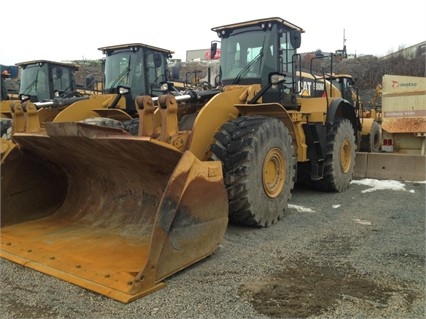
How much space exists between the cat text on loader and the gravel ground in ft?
0.47

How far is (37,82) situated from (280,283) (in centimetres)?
1057

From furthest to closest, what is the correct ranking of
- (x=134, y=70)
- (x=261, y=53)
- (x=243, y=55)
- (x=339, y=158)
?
(x=134, y=70), (x=339, y=158), (x=243, y=55), (x=261, y=53)

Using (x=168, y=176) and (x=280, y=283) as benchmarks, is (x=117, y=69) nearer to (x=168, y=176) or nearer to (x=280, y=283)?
(x=168, y=176)

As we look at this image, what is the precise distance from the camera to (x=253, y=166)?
4.80 m

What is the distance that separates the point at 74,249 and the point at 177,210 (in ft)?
3.98

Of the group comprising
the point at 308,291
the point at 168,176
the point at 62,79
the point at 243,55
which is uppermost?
the point at 62,79

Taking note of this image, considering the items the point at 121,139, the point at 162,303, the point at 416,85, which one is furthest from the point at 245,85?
the point at 416,85

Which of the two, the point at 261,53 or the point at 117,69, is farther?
the point at 117,69

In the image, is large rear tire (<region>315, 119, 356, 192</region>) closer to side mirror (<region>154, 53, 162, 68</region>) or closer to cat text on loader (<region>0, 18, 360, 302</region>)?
cat text on loader (<region>0, 18, 360, 302</region>)

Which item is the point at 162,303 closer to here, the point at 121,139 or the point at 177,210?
the point at 177,210

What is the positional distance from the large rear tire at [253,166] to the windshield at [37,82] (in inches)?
334

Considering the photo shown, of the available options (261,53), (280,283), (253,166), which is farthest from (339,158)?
(280,283)

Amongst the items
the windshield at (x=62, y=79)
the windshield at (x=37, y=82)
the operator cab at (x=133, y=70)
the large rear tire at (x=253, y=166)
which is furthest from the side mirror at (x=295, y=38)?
the windshield at (x=37, y=82)

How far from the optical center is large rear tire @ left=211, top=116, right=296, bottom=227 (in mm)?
4699
